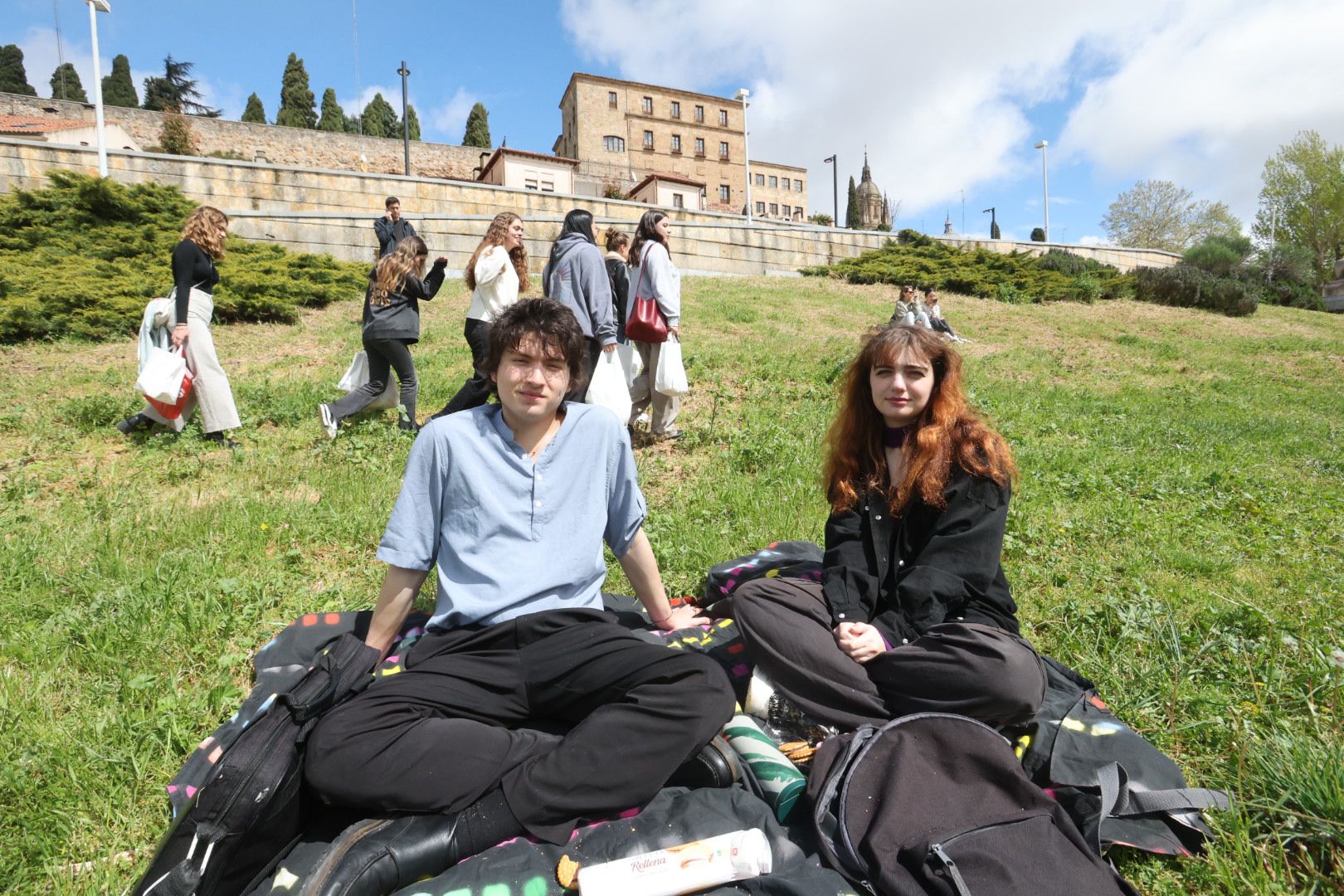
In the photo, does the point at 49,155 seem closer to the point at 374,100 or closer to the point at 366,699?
the point at 366,699

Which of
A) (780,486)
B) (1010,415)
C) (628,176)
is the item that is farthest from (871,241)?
(628,176)

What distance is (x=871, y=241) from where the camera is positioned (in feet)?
86.7

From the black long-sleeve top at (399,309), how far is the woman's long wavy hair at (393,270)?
22mm

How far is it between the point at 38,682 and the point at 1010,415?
7.75m

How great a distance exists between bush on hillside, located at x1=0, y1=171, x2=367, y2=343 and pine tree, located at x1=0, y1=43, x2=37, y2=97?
5413 cm

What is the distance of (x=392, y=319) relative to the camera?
604 centimetres

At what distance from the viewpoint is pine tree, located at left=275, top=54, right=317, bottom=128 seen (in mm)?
53656

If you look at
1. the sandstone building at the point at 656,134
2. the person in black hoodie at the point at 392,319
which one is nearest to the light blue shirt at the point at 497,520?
the person in black hoodie at the point at 392,319

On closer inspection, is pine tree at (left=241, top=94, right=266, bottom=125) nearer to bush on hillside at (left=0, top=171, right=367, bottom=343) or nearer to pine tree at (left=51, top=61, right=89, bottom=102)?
pine tree at (left=51, top=61, right=89, bottom=102)

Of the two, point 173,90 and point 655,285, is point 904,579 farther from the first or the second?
point 173,90

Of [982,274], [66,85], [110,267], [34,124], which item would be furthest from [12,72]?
[982,274]

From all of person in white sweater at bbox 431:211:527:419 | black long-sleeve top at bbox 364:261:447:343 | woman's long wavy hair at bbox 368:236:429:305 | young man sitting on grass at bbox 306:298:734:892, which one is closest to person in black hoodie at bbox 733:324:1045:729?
young man sitting on grass at bbox 306:298:734:892

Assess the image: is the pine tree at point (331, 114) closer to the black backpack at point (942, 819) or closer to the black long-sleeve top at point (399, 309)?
the black long-sleeve top at point (399, 309)

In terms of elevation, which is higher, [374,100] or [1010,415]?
[374,100]
